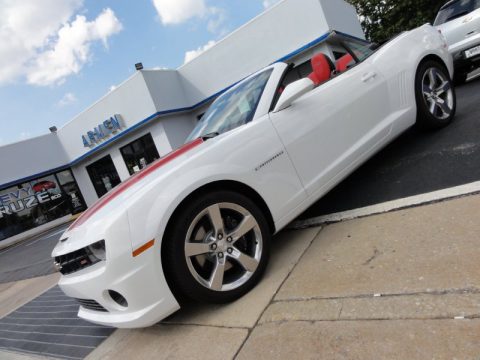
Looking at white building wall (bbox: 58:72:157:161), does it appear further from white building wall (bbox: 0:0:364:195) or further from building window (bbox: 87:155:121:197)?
building window (bbox: 87:155:121:197)

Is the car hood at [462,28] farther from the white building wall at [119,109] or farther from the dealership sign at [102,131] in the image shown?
the dealership sign at [102,131]

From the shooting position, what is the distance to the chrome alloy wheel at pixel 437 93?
402cm

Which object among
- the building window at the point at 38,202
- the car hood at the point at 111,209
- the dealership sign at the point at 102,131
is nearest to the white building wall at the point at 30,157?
→ the building window at the point at 38,202

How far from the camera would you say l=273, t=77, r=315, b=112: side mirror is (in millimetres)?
2791

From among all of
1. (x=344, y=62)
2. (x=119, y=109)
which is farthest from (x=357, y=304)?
(x=119, y=109)

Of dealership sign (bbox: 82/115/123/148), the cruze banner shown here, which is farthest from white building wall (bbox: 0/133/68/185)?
dealership sign (bbox: 82/115/123/148)

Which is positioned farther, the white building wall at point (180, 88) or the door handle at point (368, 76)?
the white building wall at point (180, 88)

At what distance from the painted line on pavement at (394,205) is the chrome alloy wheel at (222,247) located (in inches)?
35.7

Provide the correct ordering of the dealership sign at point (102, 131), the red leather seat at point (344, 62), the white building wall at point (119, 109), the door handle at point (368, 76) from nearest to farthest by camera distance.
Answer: the door handle at point (368, 76) → the red leather seat at point (344, 62) → the white building wall at point (119, 109) → the dealership sign at point (102, 131)

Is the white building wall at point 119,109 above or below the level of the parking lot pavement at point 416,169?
above

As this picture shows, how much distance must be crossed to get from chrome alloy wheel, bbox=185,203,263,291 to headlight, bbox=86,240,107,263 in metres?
0.51

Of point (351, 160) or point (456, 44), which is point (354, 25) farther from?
point (351, 160)

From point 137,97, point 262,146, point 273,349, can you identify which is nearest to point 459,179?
point 262,146

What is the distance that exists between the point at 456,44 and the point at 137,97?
11728mm
